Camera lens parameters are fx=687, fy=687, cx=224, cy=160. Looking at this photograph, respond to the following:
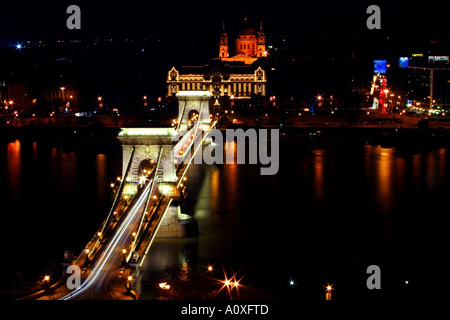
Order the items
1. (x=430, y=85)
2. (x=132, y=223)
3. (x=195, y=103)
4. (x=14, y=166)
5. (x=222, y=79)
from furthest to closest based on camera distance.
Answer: (x=222, y=79)
(x=430, y=85)
(x=195, y=103)
(x=14, y=166)
(x=132, y=223)

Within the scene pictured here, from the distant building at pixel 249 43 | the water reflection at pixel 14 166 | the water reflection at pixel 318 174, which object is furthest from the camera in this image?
the distant building at pixel 249 43

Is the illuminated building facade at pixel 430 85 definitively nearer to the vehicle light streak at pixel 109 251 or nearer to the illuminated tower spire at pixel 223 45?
the illuminated tower spire at pixel 223 45

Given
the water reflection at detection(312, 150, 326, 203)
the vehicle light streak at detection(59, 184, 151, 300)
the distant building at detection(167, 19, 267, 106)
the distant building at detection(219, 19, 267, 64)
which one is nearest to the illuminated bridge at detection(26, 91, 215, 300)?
the vehicle light streak at detection(59, 184, 151, 300)

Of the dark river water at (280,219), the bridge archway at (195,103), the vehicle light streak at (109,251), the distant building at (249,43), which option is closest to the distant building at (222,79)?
the distant building at (249,43)

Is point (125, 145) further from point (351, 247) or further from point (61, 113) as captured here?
point (61, 113)

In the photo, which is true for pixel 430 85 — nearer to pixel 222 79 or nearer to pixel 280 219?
pixel 222 79

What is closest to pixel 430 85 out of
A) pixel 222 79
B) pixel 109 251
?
pixel 222 79
